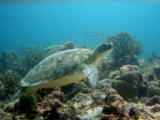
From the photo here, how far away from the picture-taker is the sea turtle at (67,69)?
468 centimetres

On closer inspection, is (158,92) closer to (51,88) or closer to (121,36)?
(51,88)

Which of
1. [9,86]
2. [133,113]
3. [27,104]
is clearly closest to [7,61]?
[9,86]

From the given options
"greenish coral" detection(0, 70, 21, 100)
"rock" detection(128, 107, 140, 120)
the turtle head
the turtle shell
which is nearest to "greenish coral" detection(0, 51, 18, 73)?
"greenish coral" detection(0, 70, 21, 100)

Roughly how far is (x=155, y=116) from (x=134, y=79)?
2268 mm

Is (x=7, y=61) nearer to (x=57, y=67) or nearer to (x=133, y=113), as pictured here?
(x=57, y=67)

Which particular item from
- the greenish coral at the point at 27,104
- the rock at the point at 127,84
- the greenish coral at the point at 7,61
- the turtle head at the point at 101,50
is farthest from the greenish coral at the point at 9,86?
the greenish coral at the point at 7,61

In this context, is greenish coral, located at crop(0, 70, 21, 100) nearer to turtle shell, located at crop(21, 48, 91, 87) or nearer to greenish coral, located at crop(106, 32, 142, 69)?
turtle shell, located at crop(21, 48, 91, 87)

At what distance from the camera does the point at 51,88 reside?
5.04 m

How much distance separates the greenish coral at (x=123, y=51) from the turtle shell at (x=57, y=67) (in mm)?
5490

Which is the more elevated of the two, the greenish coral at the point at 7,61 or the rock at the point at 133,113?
the greenish coral at the point at 7,61

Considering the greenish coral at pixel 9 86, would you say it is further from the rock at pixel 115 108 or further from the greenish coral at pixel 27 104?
the rock at pixel 115 108

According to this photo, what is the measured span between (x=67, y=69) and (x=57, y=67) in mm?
490

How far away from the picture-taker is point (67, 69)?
4750 mm

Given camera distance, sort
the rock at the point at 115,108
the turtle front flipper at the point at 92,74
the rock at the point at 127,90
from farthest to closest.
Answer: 1. the rock at the point at 127,90
2. the turtle front flipper at the point at 92,74
3. the rock at the point at 115,108
